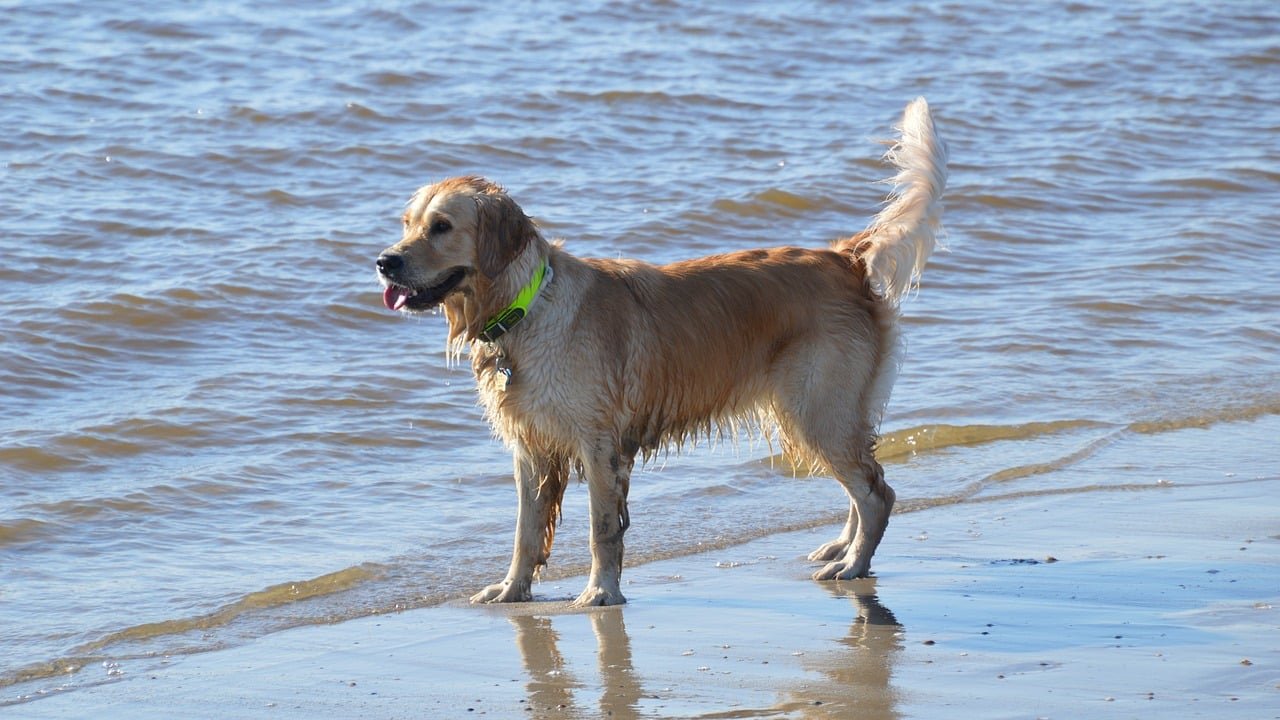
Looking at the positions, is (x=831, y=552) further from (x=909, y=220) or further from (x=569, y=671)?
(x=569, y=671)

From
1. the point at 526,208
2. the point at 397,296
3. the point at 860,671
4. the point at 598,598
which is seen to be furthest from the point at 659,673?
the point at 526,208

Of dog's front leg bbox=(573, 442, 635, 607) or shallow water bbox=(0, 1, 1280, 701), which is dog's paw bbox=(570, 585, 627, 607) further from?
shallow water bbox=(0, 1, 1280, 701)

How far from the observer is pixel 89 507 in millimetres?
6996

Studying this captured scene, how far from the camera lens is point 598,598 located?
588 cm

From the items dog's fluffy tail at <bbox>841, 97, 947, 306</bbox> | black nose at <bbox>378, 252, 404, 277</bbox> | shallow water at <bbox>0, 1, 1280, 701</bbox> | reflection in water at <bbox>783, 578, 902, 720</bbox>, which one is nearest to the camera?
reflection in water at <bbox>783, 578, 902, 720</bbox>

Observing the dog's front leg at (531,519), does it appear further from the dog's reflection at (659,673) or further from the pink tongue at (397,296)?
the pink tongue at (397,296)

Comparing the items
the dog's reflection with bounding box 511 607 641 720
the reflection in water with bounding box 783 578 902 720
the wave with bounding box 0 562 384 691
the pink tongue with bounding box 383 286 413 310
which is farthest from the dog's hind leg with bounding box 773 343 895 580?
the wave with bounding box 0 562 384 691

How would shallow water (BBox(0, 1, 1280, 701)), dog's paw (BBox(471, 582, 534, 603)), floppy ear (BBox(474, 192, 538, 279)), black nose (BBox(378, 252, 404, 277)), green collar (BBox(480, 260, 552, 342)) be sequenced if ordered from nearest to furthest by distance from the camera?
black nose (BBox(378, 252, 404, 277)), floppy ear (BBox(474, 192, 538, 279)), green collar (BBox(480, 260, 552, 342)), dog's paw (BBox(471, 582, 534, 603)), shallow water (BBox(0, 1, 1280, 701))

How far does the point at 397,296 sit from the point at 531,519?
1.06 metres

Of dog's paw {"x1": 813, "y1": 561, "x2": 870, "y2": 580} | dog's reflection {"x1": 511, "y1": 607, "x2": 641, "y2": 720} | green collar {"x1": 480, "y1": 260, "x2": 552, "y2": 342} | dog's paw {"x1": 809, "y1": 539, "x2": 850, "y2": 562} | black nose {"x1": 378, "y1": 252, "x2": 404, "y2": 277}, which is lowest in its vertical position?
dog's paw {"x1": 809, "y1": 539, "x2": 850, "y2": 562}

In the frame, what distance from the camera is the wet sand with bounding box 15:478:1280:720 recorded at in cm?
469

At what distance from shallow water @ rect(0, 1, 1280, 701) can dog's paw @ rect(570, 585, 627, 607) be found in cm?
59

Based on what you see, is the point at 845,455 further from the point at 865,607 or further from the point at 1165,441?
the point at 1165,441

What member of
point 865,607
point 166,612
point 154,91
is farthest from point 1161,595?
point 154,91
